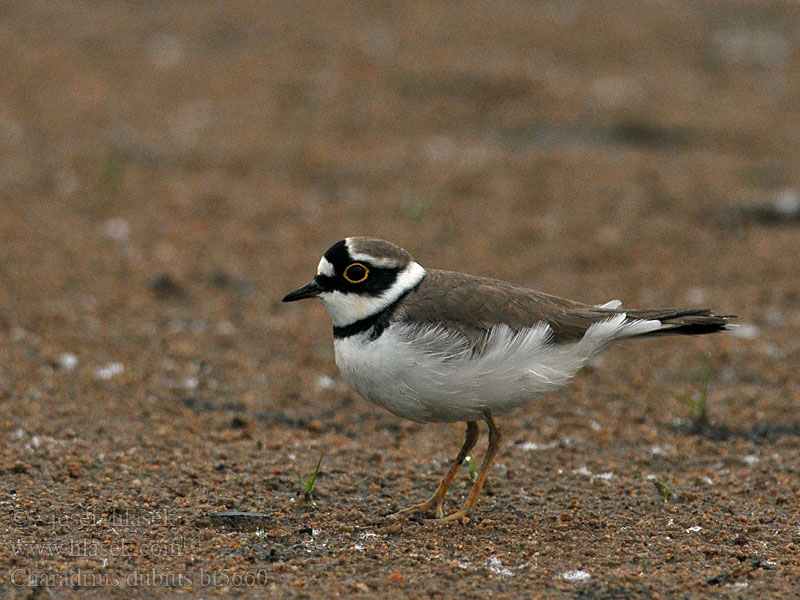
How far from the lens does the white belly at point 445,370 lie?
4.36 metres

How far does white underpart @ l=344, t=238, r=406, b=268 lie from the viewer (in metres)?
4.64

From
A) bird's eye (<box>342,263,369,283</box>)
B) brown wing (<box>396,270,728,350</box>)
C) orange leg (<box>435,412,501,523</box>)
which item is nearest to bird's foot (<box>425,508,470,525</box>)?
orange leg (<box>435,412,501,523</box>)

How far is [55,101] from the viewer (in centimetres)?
1066

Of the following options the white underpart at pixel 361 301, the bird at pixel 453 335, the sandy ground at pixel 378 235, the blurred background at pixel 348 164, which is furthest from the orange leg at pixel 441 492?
the blurred background at pixel 348 164

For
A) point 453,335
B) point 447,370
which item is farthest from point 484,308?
point 447,370

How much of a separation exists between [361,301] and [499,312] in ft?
2.09

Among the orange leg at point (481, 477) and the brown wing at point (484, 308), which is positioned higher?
the brown wing at point (484, 308)

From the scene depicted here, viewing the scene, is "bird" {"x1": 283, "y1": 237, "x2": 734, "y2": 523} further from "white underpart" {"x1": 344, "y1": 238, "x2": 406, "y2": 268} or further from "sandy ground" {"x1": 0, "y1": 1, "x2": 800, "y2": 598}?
"sandy ground" {"x1": 0, "y1": 1, "x2": 800, "y2": 598}

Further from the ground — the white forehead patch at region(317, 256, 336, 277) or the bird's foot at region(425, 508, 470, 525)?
the white forehead patch at region(317, 256, 336, 277)

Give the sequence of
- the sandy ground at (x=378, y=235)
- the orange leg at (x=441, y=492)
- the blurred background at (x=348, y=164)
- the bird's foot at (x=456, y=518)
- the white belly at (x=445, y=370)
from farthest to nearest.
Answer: the blurred background at (x=348, y=164) → the orange leg at (x=441, y=492) → the bird's foot at (x=456, y=518) → the white belly at (x=445, y=370) → the sandy ground at (x=378, y=235)

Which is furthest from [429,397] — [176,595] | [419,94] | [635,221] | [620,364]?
[419,94]

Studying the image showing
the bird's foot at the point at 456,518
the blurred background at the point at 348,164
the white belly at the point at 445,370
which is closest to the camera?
the white belly at the point at 445,370

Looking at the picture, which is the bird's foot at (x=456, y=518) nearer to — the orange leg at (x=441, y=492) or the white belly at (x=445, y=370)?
the orange leg at (x=441, y=492)

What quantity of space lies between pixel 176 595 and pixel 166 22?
10484mm
